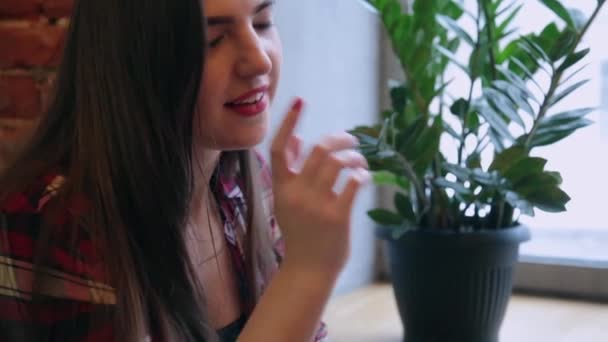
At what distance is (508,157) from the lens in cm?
96

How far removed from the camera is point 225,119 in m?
0.73

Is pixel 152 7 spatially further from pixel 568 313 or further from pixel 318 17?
pixel 568 313

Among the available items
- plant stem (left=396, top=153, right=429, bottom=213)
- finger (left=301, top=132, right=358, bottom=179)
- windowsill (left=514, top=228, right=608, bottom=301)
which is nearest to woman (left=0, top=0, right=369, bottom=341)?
finger (left=301, top=132, right=358, bottom=179)

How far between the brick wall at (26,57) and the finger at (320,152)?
0.51m

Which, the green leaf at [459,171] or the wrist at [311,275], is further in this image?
the green leaf at [459,171]

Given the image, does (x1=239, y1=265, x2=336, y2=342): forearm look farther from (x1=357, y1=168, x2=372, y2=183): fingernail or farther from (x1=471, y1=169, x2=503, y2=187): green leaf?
(x1=471, y1=169, x2=503, y2=187): green leaf

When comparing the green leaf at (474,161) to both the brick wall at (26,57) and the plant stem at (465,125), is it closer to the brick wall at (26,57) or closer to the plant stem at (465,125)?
the plant stem at (465,125)

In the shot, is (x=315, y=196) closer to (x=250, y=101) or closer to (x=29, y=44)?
(x=250, y=101)

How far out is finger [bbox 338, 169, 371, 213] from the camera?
0.64m

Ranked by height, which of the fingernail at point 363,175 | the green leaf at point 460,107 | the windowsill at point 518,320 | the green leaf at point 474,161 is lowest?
the windowsill at point 518,320

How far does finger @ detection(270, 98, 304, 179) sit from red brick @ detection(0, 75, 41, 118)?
0.53 meters

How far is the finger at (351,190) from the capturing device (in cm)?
64

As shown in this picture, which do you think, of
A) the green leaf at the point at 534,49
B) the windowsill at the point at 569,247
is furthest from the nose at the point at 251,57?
the windowsill at the point at 569,247

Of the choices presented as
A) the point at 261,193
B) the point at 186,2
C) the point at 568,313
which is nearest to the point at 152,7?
the point at 186,2
